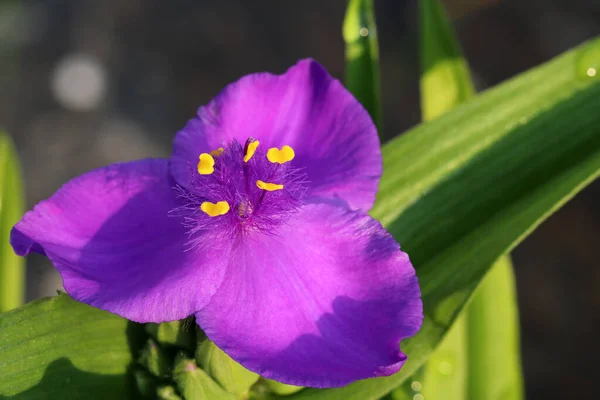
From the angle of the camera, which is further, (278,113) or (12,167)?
(12,167)


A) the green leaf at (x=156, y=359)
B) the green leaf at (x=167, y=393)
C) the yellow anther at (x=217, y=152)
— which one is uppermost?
the yellow anther at (x=217, y=152)

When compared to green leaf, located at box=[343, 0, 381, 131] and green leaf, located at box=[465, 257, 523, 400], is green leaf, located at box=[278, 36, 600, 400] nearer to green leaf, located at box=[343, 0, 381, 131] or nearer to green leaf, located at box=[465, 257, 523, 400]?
green leaf, located at box=[343, 0, 381, 131]

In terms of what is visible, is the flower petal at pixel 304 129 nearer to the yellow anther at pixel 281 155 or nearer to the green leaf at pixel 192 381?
the yellow anther at pixel 281 155

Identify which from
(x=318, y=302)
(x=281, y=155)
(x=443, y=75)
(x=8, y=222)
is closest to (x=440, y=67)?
(x=443, y=75)

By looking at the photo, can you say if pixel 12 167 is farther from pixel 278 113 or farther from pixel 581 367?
pixel 581 367

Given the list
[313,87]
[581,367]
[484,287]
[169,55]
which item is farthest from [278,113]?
[169,55]

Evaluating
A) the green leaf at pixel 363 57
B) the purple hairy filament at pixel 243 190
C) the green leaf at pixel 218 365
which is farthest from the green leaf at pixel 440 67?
the green leaf at pixel 218 365
